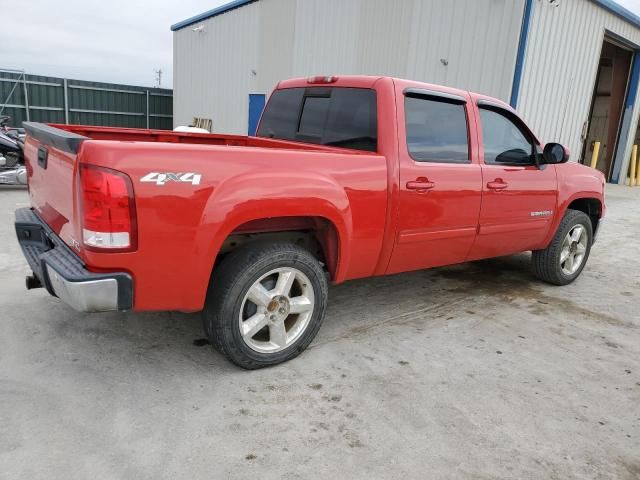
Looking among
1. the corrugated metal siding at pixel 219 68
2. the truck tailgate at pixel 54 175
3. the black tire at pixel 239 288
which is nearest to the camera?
the truck tailgate at pixel 54 175

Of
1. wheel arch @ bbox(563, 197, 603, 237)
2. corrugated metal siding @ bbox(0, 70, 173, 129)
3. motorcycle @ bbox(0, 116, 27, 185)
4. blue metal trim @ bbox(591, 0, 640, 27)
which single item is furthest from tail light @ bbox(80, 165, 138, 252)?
corrugated metal siding @ bbox(0, 70, 173, 129)

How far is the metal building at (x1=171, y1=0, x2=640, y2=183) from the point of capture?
32.7 ft

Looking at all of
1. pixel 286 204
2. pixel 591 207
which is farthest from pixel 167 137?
pixel 591 207

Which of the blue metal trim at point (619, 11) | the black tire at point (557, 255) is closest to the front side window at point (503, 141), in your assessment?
the black tire at point (557, 255)

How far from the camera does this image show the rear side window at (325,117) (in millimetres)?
3467

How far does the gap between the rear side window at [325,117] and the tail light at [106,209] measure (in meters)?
1.68

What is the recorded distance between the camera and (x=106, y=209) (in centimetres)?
231

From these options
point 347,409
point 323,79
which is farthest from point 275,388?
point 323,79

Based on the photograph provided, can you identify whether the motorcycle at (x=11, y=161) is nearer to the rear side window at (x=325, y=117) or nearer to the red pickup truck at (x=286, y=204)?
the red pickup truck at (x=286, y=204)

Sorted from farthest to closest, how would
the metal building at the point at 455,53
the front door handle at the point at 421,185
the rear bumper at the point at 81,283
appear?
the metal building at the point at 455,53, the front door handle at the point at 421,185, the rear bumper at the point at 81,283

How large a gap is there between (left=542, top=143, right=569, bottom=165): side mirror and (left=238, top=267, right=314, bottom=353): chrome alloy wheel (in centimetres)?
258

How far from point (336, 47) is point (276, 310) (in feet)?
38.6

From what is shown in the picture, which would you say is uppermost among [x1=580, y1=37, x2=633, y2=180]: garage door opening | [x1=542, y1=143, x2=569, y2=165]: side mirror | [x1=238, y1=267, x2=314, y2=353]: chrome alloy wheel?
[x1=580, y1=37, x2=633, y2=180]: garage door opening

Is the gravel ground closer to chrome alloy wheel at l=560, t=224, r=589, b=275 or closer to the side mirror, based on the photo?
chrome alloy wheel at l=560, t=224, r=589, b=275
